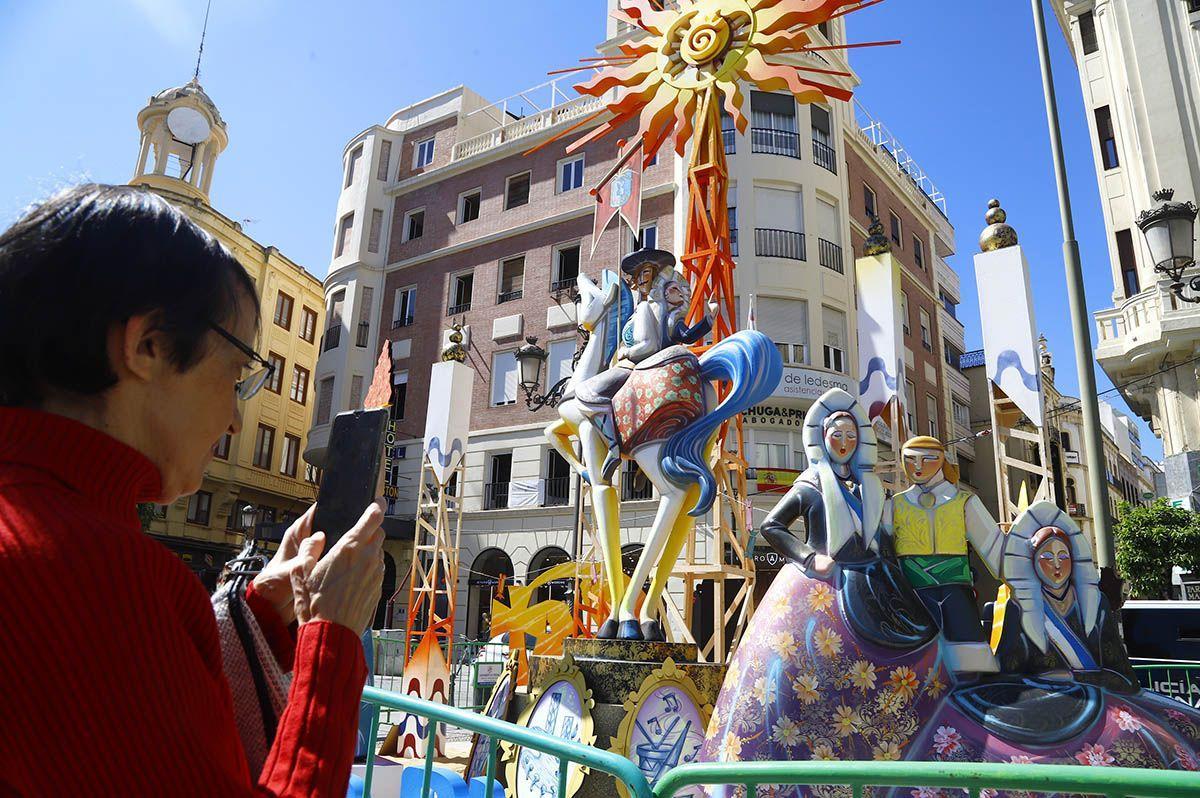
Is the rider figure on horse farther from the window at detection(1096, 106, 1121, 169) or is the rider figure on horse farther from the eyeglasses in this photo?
the window at detection(1096, 106, 1121, 169)

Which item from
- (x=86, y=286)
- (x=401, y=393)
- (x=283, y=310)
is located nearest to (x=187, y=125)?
(x=283, y=310)

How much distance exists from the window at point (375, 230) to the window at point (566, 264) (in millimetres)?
7220

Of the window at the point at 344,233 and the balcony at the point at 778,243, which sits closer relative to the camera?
the balcony at the point at 778,243

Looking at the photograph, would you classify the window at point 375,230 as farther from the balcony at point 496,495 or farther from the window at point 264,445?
the balcony at point 496,495

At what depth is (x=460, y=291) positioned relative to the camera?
2533cm

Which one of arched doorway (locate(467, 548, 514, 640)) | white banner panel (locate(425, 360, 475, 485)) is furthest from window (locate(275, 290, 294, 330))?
white banner panel (locate(425, 360, 475, 485))

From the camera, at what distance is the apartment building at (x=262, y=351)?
27.2 m

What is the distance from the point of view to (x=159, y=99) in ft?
98.0

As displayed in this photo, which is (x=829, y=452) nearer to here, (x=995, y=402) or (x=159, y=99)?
(x=995, y=402)

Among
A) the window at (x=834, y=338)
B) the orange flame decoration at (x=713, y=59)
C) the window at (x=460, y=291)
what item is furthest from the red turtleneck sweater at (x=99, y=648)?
the window at (x=460, y=291)

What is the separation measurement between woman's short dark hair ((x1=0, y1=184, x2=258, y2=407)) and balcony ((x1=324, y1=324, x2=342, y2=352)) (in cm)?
2611

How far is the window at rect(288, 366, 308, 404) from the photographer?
31359 mm

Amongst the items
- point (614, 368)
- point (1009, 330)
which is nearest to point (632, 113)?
point (614, 368)

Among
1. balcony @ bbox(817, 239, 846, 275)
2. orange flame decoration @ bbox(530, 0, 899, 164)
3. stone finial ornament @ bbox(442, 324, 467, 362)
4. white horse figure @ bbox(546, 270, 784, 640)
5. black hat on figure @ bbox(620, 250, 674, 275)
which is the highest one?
balcony @ bbox(817, 239, 846, 275)
